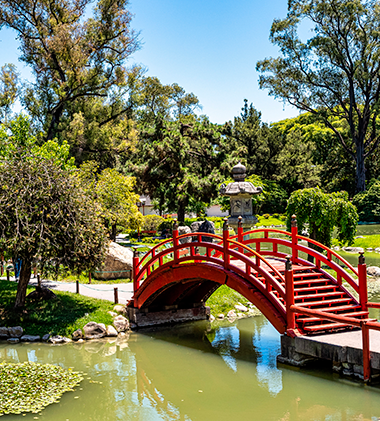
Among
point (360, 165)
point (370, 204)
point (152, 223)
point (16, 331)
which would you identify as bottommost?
point (16, 331)

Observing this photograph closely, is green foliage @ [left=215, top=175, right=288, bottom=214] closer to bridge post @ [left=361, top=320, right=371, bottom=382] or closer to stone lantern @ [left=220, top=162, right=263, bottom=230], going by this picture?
stone lantern @ [left=220, top=162, right=263, bottom=230]

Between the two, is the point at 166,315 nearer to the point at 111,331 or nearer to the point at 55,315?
the point at 111,331

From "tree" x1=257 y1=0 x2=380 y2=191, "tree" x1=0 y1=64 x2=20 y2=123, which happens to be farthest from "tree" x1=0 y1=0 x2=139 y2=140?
"tree" x1=257 y1=0 x2=380 y2=191

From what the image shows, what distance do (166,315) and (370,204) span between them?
3587 cm

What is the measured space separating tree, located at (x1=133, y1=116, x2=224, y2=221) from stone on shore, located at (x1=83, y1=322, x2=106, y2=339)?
21.4 meters

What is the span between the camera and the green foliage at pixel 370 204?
151 ft

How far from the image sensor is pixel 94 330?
1391cm

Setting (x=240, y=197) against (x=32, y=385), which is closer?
(x=32, y=385)

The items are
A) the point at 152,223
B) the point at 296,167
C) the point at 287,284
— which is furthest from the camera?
the point at 296,167

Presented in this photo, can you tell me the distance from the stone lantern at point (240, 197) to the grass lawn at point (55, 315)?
17.7 ft

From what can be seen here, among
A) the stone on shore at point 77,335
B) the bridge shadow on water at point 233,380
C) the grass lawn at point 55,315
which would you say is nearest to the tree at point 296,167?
the bridge shadow on water at point 233,380

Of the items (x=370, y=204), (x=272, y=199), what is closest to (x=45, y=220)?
(x=370, y=204)

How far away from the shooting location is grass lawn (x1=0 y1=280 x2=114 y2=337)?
13875 millimetres

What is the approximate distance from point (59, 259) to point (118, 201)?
11.7 metres
